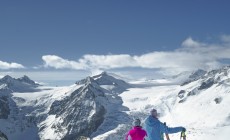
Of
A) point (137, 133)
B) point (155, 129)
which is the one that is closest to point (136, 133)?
point (137, 133)

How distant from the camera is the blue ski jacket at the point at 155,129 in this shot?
1773 centimetres

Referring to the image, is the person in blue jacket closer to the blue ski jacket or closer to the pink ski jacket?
the blue ski jacket

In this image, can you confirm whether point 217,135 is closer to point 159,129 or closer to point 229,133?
point 229,133

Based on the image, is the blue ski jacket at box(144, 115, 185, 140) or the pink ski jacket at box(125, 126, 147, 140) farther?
the pink ski jacket at box(125, 126, 147, 140)

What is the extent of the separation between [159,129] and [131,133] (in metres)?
1.14

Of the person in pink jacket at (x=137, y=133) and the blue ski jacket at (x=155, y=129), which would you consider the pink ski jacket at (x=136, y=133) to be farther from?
the blue ski jacket at (x=155, y=129)

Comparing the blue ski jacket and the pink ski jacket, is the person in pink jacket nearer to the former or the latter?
the pink ski jacket

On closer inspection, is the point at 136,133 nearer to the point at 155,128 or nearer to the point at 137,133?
the point at 137,133

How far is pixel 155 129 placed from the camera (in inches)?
706

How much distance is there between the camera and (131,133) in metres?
17.9

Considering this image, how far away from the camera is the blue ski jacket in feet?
58.2

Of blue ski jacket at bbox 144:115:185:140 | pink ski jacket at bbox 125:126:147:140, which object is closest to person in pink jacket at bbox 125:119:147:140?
pink ski jacket at bbox 125:126:147:140

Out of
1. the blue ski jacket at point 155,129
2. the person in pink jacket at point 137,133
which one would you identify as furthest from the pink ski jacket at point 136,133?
the blue ski jacket at point 155,129

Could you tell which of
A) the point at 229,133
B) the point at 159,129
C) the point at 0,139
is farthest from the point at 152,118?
the point at 0,139
